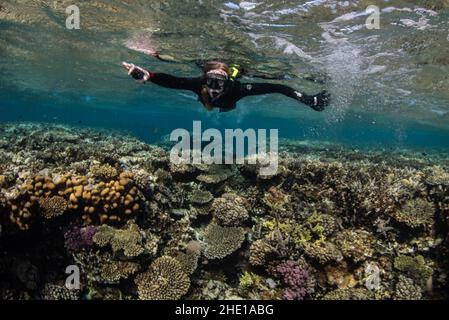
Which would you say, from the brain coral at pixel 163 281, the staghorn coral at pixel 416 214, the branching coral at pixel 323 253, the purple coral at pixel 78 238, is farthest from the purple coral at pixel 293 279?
the purple coral at pixel 78 238

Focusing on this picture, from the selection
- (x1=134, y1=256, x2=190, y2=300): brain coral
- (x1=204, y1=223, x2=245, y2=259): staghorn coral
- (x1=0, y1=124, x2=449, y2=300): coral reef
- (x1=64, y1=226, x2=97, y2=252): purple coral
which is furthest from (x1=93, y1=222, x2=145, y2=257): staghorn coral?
(x1=204, y1=223, x2=245, y2=259): staghorn coral

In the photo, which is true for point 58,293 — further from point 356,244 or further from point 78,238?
point 356,244

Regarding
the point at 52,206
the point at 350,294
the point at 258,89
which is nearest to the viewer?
the point at 350,294

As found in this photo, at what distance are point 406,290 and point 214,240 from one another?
140 inches

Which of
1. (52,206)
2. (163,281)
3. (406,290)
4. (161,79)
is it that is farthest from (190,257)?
(161,79)

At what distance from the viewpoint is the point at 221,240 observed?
21.1 feet

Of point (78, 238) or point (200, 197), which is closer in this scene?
point (78, 238)

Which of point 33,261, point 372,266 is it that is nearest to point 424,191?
point 372,266

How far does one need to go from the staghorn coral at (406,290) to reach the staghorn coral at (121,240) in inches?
177

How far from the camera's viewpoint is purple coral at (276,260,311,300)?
17.2ft

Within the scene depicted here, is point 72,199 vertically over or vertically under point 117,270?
over
